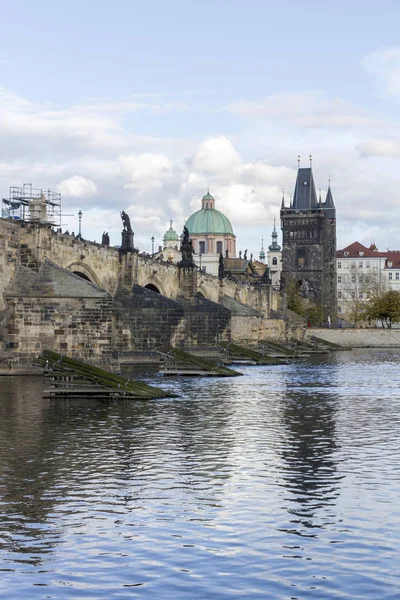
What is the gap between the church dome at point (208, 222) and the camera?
189m

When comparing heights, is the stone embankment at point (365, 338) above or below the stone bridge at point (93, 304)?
below

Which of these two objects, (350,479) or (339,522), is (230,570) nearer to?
(339,522)

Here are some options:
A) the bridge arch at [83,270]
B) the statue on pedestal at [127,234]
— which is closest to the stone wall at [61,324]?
the bridge arch at [83,270]

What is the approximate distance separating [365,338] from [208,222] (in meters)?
74.5

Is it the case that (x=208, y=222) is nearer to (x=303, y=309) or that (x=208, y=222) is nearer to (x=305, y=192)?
(x=305, y=192)

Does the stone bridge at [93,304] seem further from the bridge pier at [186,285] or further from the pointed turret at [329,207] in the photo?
the pointed turret at [329,207]

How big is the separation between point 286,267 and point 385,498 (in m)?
169

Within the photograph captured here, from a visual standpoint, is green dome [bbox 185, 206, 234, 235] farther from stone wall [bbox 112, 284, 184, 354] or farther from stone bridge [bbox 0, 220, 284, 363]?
stone wall [bbox 112, 284, 184, 354]

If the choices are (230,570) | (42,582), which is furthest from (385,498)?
(42,582)

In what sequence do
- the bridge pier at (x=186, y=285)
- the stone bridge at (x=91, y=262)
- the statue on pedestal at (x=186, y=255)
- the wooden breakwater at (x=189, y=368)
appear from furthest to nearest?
the statue on pedestal at (x=186, y=255), the bridge pier at (x=186, y=285), the wooden breakwater at (x=189, y=368), the stone bridge at (x=91, y=262)

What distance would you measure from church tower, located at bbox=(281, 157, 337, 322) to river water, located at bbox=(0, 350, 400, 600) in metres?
153

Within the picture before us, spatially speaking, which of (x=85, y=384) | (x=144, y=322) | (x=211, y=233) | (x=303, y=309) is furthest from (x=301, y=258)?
(x=85, y=384)

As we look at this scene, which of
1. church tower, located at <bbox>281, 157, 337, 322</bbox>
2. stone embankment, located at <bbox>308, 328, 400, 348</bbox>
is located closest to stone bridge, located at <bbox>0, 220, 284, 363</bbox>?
stone embankment, located at <bbox>308, 328, 400, 348</bbox>

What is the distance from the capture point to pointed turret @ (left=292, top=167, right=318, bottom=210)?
610 feet
